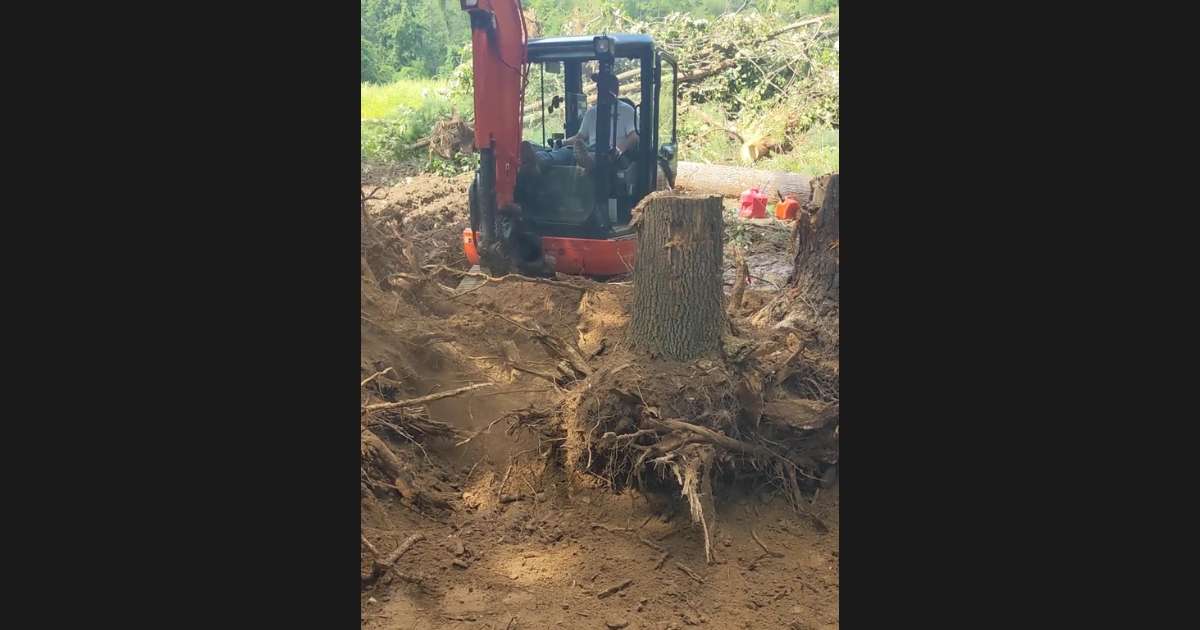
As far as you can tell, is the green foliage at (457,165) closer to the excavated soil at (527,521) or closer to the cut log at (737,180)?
the excavated soil at (527,521)

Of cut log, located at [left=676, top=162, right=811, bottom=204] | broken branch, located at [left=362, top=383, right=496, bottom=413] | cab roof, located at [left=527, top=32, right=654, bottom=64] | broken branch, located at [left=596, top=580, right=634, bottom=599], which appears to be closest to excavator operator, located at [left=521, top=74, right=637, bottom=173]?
cab roof, located at [left=527, top=32, right=654, bottom=64]

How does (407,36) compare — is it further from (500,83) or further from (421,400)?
(421,400)

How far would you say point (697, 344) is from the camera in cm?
309

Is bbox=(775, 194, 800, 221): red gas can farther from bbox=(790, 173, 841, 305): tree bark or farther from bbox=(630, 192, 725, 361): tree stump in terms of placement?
bbox=(630, 192, 725, 361): tree stump

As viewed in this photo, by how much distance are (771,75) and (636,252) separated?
1132mm

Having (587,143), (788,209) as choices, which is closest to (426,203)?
(587,143)

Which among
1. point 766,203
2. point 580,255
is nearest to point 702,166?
point 766,203

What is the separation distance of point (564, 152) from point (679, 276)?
30.4 inches

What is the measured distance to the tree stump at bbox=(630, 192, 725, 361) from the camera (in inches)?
120

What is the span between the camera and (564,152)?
346 centimetres

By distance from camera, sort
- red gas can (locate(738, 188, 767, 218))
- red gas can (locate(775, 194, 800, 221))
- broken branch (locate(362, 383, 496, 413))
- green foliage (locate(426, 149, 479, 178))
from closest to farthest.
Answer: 1. broken branch (locate(362, 383, 496, 413))
2. green foliage (locate(426, 149, 479, 178))
3. red gas can (locate(738, 188, 767, 218))
4. red gas can (locate(775, 194, 800, 221))

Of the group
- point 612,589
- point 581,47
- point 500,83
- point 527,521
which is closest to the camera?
point 612,589

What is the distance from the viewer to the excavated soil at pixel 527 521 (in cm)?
262

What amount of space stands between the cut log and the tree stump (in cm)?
32
